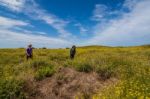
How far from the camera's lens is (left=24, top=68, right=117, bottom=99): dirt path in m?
12.3

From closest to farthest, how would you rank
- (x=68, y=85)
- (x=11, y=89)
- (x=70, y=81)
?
(x=11, y=89) → (x=68, y=85) → (x=70, y=81)

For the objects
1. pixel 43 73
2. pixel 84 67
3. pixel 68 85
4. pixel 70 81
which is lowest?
pixel 68 85

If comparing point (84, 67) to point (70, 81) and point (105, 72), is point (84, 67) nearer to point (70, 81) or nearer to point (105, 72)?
point (105, 72)

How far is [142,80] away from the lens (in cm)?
1137

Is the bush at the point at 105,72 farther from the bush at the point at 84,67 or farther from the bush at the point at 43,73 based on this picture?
the bush at the point at 43,73

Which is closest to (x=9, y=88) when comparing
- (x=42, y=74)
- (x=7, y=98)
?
(x=7, y=98)

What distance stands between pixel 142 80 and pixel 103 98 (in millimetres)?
3025

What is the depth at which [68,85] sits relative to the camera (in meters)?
13.2

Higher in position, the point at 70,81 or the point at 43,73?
the point at 43,73

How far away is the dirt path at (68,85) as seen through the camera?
12.3 metres

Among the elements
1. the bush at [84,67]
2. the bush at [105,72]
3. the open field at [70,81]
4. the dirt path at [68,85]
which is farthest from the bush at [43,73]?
the bush at [105,72]

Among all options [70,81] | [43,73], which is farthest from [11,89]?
[70,81]

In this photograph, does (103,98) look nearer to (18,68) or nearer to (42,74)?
(42,74)

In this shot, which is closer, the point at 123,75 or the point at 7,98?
the point at 7,98
